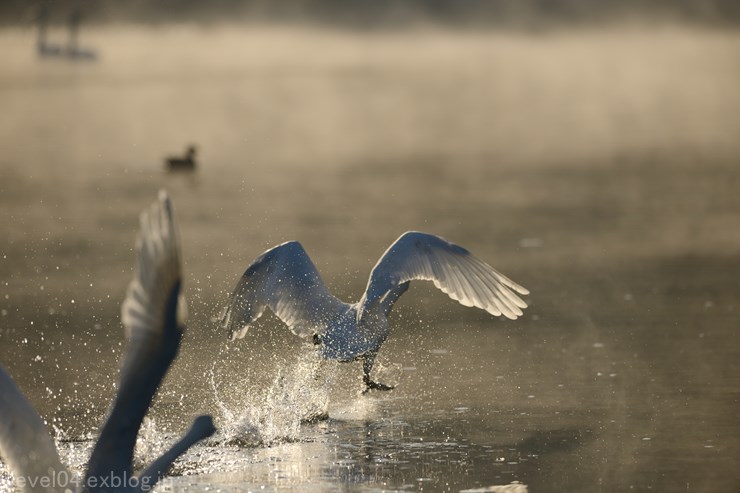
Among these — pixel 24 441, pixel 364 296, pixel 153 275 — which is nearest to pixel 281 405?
pixel 364 296

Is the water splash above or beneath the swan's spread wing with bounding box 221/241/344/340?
beneath

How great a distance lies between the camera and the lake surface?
10188 mm

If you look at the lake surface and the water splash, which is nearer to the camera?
the lake surface

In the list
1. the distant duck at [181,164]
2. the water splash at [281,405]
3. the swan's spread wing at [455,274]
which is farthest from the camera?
the distant duck at [181,164]

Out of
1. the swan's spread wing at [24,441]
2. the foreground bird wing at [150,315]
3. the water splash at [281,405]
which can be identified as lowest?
the water splash at [281,405]

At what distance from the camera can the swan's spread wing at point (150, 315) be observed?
757cm

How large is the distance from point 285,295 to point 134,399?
13.1 ft

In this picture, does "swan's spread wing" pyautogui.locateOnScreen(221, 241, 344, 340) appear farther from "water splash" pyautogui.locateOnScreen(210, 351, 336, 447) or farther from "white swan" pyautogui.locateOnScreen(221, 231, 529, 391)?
"water splash" pyautogui.locateOnScreen(210, 351, 336, 447)

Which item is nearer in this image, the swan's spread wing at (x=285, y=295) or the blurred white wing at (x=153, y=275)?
the blurred white wing at (x=153, y=275)

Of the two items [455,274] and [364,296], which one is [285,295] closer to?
[364,296]

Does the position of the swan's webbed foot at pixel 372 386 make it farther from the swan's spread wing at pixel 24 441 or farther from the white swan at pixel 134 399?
the swan's spread wing at pixel 24 441

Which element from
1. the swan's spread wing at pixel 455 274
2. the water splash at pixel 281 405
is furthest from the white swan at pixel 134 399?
the swan's spread wing at pixel 455 274

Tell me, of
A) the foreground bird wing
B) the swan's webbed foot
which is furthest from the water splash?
the foreground bird wing

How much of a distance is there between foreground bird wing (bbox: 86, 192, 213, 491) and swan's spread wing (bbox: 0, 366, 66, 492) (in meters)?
0.56
